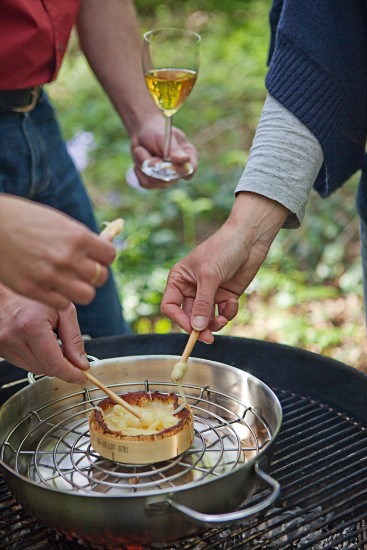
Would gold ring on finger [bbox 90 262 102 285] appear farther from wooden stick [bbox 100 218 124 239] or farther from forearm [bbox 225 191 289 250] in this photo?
forearm [bbox 225 191 289 250]

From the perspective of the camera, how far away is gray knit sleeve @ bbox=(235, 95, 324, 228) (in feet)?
5.99

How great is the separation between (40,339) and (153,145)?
1.33m

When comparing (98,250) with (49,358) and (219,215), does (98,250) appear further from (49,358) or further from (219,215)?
(219,215)

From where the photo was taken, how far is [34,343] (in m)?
1.51

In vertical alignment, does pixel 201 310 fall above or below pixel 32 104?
above

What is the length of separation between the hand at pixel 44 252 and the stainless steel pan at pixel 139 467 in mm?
423

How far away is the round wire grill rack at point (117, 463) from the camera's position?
1495mm

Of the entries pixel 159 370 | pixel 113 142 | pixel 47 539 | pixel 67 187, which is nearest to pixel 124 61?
pixel 67 187

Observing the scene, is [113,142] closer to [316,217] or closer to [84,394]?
[316,217]

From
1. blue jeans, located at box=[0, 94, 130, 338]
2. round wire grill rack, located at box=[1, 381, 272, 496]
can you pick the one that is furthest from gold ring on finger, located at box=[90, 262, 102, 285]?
blue jeans, located at box=[0, 94, 130, 338]

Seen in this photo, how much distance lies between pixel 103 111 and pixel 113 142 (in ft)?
1.64

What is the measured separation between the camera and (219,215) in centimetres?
497

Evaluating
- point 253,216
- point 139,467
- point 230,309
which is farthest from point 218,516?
point 253,216

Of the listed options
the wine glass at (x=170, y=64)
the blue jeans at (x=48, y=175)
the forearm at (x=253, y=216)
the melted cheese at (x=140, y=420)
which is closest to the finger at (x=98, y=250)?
the melted cheese at (x=140, y=420)
